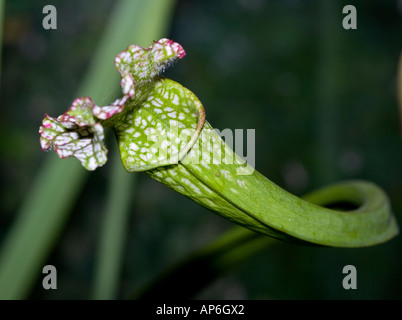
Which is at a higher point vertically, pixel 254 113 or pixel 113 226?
pixel 254 113

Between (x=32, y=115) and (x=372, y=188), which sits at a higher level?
(x=32, y=115)

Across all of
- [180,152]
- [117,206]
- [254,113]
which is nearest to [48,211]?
[117,206]

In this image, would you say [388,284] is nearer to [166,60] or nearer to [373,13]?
[373,13]

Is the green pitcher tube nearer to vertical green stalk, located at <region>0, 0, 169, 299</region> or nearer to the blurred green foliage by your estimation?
vertical green stalk, located at <region>0, 0, 169, 299</region>

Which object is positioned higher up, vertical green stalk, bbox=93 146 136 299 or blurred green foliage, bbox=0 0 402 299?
blurred green foliage, bbox=0 0 402 299

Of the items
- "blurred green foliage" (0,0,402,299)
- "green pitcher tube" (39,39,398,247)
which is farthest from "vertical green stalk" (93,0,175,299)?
"blurred green foliage" (0,0,402,299)

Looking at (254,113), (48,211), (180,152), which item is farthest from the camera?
(254,113)

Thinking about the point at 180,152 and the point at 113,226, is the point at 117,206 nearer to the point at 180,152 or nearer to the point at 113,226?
the point at 113,226

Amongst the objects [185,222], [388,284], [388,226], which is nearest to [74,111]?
[388,226]

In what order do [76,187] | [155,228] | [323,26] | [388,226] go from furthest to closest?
1. [323,26]
2. [155,228]
3. [76,187]
4. [388,226]
